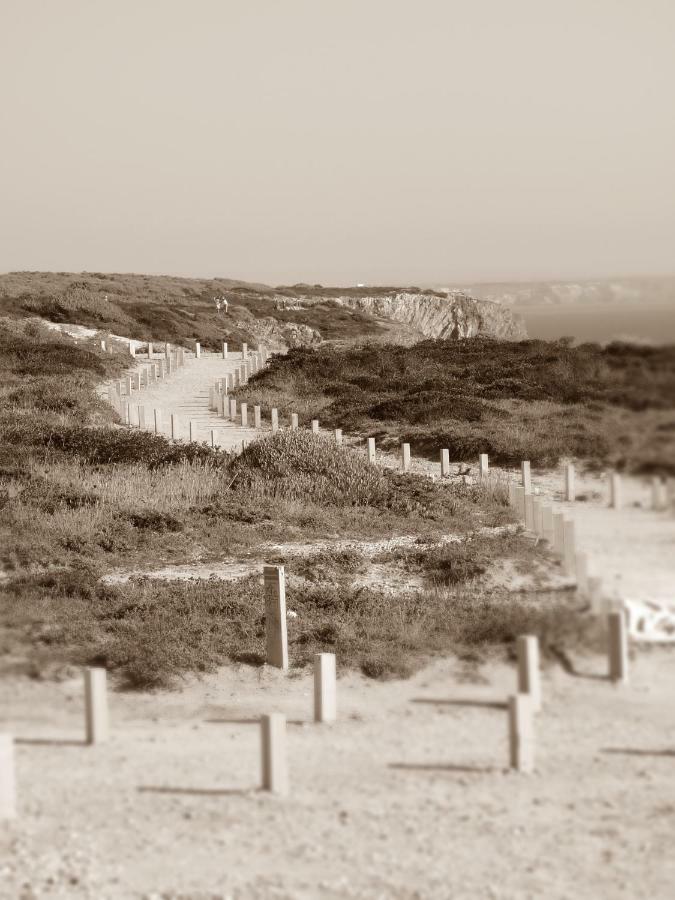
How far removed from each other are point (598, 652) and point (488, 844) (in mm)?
1071

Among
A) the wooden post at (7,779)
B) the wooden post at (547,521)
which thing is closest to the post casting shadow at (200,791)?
the wooden post at (7,779)

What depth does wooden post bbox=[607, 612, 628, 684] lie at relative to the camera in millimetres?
3520

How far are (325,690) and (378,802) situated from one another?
2.52 m

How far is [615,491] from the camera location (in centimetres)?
355

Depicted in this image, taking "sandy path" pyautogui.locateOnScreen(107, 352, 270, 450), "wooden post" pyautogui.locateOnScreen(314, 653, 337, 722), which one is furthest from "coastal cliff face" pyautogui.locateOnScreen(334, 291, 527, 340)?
"wooden post" pyautogui.locateOnScreen(314, 653, 337, 722)

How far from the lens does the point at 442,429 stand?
81.4 ft

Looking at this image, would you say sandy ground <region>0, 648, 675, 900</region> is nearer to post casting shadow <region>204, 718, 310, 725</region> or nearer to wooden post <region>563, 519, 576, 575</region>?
wooden post <region>563, 519, 576, 575</region>

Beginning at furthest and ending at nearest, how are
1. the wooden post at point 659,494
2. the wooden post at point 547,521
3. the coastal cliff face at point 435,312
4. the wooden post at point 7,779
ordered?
the coastal cliff face at point 435,312 → the wooden post at point 7,779 → the wooden post at point 547,521 → the wooden post at point 659,494

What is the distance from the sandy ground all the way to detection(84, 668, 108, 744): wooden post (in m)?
0.06

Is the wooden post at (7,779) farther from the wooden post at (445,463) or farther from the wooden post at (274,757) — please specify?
the wooden post at (445,463)

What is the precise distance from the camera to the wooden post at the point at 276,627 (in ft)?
30.3

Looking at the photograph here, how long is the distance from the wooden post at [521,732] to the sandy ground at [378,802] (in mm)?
39

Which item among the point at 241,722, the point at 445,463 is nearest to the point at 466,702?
the point at 241,722

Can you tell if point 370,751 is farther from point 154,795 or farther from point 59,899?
point 59,899
